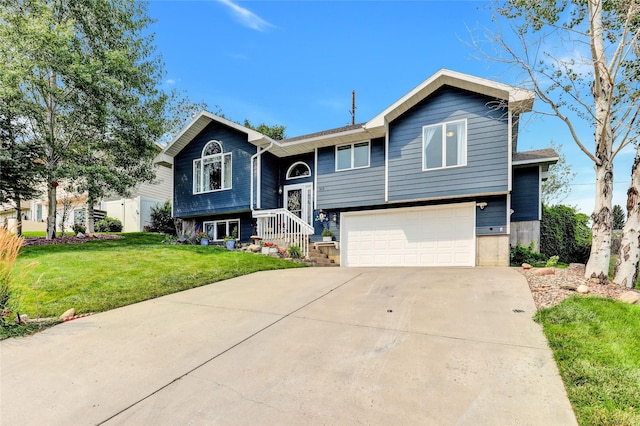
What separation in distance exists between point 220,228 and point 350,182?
7082mm

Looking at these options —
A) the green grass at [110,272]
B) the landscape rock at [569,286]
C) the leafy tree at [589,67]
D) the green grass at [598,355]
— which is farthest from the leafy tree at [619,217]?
the green grass at [110,272]

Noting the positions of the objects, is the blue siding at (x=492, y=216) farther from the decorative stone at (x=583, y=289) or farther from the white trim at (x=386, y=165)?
the decorative stone at (x=583, y=289)

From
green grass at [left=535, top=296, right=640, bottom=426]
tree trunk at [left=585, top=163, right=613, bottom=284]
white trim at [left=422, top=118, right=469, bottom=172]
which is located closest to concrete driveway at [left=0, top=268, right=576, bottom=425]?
green grass at [left=535, top=296, right=640, bottom=426]

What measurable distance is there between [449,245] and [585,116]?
16.3ft

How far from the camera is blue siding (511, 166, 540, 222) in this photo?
35.2 ft

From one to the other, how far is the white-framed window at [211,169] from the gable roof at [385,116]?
112 centimetres

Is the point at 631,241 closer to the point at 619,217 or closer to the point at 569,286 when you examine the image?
the point at 569,286

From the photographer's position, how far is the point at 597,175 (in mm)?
6645

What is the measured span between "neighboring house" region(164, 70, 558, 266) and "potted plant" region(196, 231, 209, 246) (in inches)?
36.7

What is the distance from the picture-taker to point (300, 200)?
44.1 feet

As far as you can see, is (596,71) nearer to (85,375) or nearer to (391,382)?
(391,382)

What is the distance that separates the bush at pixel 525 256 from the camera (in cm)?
1027

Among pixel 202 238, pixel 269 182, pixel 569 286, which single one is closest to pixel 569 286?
pixel 569 286

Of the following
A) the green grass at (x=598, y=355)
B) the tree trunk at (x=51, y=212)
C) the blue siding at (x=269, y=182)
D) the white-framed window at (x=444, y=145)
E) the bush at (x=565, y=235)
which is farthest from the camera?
the blue siding at (x=269, y=182)
